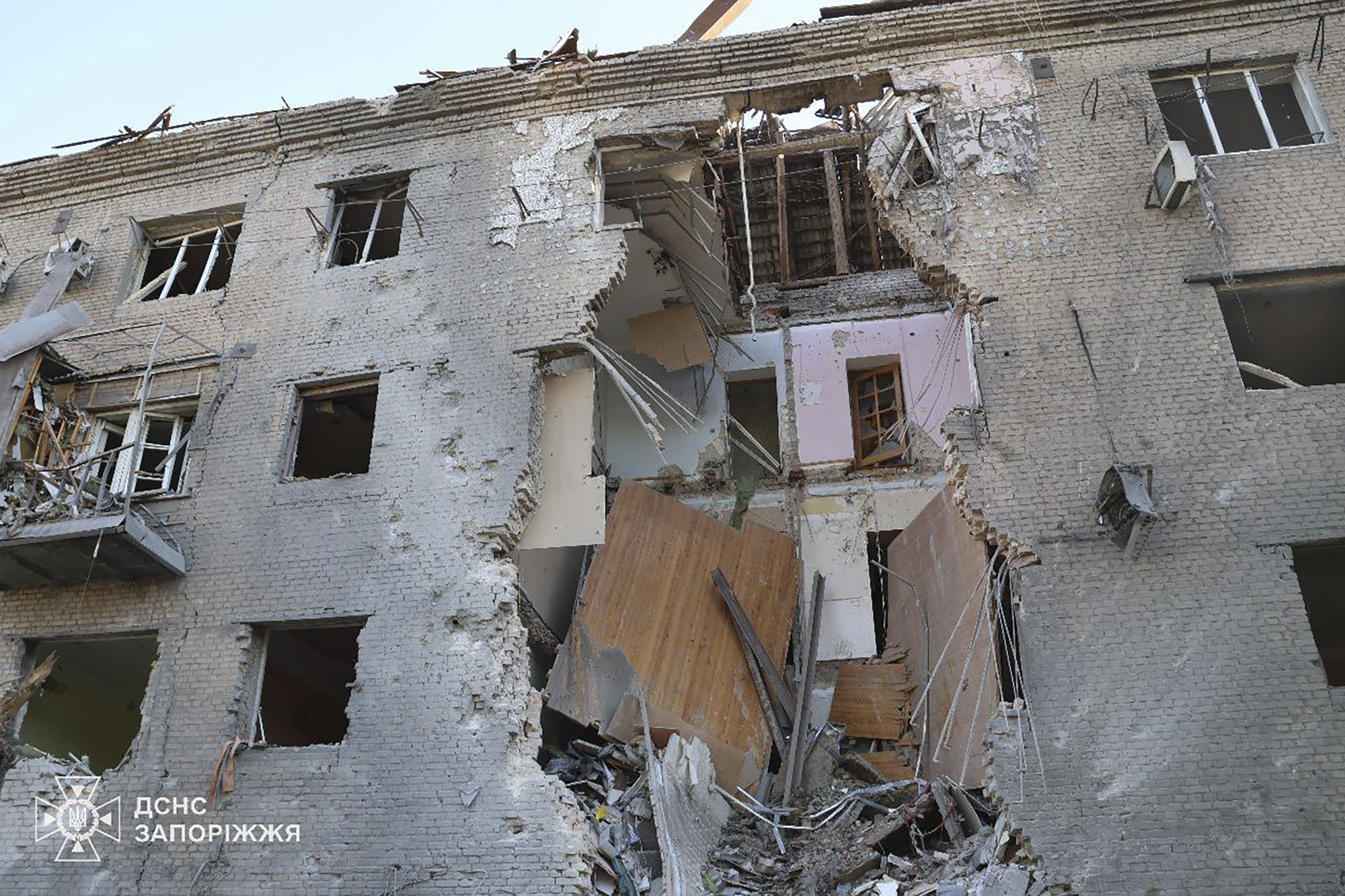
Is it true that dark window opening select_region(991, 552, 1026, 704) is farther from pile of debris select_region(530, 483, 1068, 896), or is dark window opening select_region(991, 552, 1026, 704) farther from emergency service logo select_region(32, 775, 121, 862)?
emergency service logo select_region(32, 775, 121, 862)

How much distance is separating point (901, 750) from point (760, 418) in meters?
5.59

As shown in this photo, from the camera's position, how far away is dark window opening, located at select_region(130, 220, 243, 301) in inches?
477

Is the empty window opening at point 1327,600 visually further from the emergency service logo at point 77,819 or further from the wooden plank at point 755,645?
the emergency service logo at point 77,819

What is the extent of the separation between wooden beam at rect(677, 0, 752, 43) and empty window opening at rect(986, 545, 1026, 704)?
1070 centimetres

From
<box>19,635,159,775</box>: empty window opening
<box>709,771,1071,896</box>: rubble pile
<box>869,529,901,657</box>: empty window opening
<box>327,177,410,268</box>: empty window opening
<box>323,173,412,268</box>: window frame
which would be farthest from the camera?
<box>869,529,901,657</box>: empty window opening

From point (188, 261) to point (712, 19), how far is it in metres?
9.13

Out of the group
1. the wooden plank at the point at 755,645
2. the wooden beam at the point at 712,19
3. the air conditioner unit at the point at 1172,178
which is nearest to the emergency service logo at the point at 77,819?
the wooden plank at the point at 755,645

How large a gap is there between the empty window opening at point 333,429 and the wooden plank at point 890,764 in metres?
6.21

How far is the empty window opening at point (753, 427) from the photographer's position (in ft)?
45.1

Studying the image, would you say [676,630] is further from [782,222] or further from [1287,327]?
[782,222]

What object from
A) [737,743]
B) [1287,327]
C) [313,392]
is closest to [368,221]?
[313,392]

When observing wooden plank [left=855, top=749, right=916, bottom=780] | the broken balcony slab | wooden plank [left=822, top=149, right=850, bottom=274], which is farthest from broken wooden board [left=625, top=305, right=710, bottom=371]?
the broken balcony slab

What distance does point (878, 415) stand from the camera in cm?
1348

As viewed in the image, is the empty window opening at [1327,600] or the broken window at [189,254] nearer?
the empty window opening at [1327,600]
